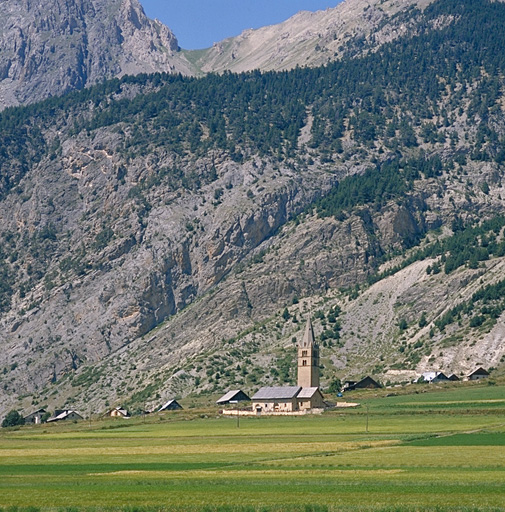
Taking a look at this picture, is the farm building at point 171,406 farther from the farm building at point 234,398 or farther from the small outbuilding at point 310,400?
the small outbuilding at point 310,400

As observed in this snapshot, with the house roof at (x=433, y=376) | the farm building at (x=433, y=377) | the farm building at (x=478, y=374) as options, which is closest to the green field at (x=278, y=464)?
the farm building at (x=478, y=374)

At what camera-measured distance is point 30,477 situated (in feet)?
287

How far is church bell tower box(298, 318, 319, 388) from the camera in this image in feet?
637

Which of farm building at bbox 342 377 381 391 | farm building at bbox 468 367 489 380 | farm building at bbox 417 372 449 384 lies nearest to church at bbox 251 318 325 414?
farm building at bbox 342 377 381 391

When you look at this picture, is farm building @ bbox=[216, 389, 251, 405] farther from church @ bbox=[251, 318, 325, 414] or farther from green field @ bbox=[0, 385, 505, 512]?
green field @ bbox=[0, 385, 505, 512]

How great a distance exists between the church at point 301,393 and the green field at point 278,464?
71.6ft

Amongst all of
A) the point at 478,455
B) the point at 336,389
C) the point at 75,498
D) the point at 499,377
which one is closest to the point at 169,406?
the point at 336,389

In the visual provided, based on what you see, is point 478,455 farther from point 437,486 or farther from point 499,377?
point 499,377

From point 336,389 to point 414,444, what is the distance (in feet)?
287

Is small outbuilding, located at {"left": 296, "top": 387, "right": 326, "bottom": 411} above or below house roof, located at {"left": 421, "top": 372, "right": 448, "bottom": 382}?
above

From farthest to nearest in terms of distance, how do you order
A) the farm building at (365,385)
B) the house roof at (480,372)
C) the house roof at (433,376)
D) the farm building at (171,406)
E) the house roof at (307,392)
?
the farm building at (365,385), the farm building at (171,406), the house roof at (433,376), the house roof at (480,372), the house roof at (307,392)

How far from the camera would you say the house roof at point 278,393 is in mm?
181500

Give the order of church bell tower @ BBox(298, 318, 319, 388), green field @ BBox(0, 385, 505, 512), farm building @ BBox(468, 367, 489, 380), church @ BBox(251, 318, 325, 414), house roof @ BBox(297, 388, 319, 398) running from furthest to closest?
church bell tower @ BBox(298, 318, 319, 388)
farm building @ BBox(468, 367, 489, 380)
house roof @ BBox(297, 388, 319, 398)
church @ BBox(251, 318, 325, 414)
green field @ BBox(0, 385, 505, 512)

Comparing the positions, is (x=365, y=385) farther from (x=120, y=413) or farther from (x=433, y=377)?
(x=120, y=413)
